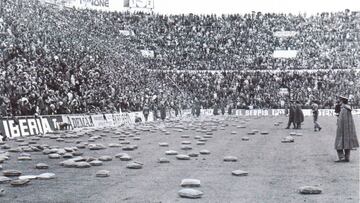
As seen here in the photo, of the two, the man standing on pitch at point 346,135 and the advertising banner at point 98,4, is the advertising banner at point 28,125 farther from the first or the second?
the advertising banner at point 98,4

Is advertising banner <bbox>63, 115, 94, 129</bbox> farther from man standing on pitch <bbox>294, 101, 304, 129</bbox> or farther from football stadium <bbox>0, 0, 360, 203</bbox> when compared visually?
man standing on pitch <bbox>294, 101, 304, 129</bbox>

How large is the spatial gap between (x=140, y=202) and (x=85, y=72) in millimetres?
29013

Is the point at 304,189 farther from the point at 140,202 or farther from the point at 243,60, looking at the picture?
the point at 243,60

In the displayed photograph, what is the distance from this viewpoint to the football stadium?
10906 millimetres

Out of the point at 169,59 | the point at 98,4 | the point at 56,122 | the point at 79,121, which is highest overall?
the point at 98,4

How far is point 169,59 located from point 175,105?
1143 cm

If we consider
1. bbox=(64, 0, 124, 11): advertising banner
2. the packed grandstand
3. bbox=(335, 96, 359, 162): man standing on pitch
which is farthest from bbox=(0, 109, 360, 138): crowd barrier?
bbox=(64, 0, 124, 11): advertising banner

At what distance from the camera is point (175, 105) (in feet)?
171

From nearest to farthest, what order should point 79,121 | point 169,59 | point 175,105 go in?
point 79,121, point 175,105, point 169,59

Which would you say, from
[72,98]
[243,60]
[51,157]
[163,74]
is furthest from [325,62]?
[51,157]

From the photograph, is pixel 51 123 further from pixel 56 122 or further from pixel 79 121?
pixel 79 121

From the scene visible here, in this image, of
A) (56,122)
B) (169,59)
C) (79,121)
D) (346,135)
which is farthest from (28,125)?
(169,59)

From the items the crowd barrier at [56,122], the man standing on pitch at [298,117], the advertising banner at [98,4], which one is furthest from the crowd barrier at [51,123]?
the advertising banner at [98,4]

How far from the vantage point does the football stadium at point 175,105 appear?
10.9 meters
